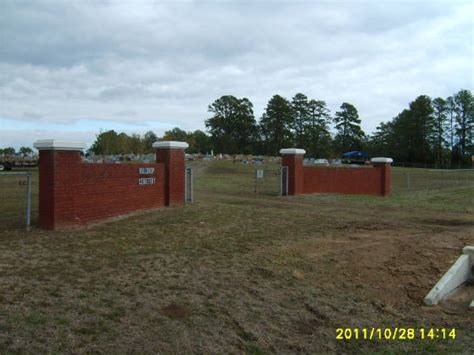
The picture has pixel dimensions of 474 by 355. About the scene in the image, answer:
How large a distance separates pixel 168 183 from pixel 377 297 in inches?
324

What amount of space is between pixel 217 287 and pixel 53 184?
4.51 m

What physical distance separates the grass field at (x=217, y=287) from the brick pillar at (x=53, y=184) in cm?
36

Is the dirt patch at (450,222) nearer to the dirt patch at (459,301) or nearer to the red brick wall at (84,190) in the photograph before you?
the dirt patch at (459,301)

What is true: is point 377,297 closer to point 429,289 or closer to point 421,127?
point 429,289

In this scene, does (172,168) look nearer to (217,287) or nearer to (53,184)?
(53,184)

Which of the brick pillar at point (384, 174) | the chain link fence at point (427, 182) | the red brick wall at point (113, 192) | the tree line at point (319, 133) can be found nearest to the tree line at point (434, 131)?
the tree line at point (319, 133)

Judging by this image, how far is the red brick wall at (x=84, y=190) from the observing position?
8.59 m

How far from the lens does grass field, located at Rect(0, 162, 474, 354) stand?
14.1 ft

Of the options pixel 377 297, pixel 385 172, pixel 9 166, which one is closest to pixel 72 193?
pixel 377 297

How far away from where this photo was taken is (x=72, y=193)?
8969 millimetres

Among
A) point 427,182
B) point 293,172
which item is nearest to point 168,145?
point 293,172

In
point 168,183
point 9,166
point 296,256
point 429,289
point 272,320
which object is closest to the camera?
point 272,320

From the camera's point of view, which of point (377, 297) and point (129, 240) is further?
point (129, 240)

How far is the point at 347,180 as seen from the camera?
23172 mm
